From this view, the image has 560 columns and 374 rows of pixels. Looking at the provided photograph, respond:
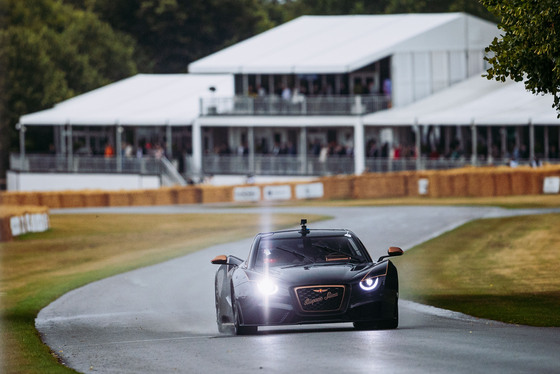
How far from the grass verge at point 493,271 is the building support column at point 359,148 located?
2666 centimetres

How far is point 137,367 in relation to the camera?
12.9m

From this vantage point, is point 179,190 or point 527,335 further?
point 179,190

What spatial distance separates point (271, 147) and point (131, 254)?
120 feet

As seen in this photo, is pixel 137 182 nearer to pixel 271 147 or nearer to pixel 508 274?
pixel 271 147

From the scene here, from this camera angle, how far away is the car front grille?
14258 mm

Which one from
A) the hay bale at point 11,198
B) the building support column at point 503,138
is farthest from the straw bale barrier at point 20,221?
the building support column at point 503,138

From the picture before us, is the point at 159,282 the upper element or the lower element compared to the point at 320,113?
lower

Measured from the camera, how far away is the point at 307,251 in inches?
612

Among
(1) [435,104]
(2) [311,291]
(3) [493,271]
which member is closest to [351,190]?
(1) [435,104]

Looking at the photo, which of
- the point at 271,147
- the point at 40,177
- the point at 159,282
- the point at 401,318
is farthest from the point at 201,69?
the point at 401,318

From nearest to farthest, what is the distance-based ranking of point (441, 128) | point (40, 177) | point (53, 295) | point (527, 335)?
point (527, 335), point (53, 295), point (441, 128), point (40, 177)

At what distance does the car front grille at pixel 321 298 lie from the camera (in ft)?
46.8

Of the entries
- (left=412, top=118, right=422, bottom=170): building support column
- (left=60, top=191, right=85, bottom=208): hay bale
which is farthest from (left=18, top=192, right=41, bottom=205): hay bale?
(left=412, top=118, right=422, bottom=170): building support column

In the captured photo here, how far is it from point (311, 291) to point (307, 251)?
4.33 feet
